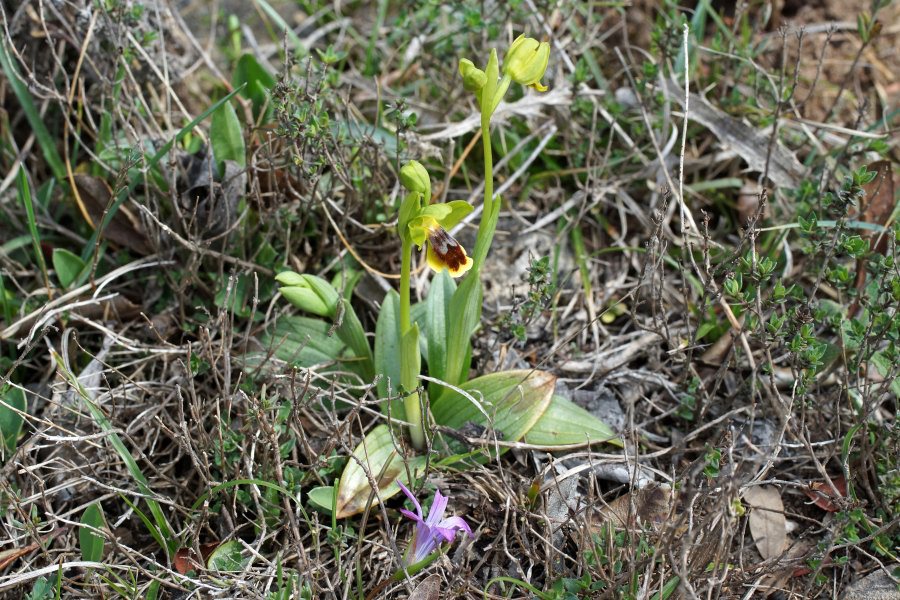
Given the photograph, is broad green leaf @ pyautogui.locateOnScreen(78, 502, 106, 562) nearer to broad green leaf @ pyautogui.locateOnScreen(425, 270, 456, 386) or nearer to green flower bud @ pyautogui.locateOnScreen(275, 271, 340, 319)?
green flower bud @ pyautogui.locateOnScreen(275, 271, 340, 319)

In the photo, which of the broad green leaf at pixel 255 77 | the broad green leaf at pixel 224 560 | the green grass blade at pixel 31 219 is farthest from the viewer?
the broad green leaf at pixel 255 77

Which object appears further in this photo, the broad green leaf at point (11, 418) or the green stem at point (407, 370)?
the broad green leaf at point (11, 418)

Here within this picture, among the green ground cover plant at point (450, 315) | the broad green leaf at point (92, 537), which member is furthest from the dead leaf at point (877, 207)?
the broad green leaf at point (92, 537)

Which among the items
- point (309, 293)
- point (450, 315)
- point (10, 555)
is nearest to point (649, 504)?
point (450, 315)

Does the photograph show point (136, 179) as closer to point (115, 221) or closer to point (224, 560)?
point (115, 221)

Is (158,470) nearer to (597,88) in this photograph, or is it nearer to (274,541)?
(274,541)

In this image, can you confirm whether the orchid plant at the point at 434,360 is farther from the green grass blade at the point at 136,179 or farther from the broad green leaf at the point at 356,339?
the green grass blade at the point at 136,179

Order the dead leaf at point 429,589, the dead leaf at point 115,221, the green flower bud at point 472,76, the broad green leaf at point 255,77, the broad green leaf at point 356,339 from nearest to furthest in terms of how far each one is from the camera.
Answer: the green flower bud at point 472,76
the dead leaf at point 429,589
the broad green leaf at point 356,339
the dead leaf at point 115,221
the broad green leaf at point 255,77
